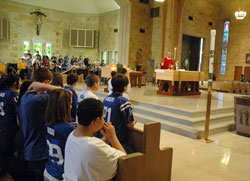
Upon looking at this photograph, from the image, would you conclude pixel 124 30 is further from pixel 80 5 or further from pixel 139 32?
pixel 80 5

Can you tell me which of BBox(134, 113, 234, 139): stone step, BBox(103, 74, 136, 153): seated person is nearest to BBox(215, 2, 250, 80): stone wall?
BBox(134, 113, 234, 139): stone step

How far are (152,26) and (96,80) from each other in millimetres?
12546

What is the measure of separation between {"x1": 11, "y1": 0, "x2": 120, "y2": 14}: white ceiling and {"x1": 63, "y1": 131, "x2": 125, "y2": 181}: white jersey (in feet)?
55.1

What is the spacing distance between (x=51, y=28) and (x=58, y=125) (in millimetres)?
17624

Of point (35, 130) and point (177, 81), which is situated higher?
point (177, 81)

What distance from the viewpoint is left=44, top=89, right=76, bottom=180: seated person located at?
5.63 ft

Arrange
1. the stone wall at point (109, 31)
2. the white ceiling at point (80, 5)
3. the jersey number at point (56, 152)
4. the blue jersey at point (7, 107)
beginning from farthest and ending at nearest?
the stone wall at point (109, 31) < the white ceiling at point (80, 5) < the blue jersey at point (7, 107) < the jersey number at point (56, 152)

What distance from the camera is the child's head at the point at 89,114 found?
1.50 metres

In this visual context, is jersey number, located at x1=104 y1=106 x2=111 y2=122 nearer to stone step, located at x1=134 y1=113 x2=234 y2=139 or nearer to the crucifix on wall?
stone step, located at x1=134 y1=113 x2=234 y2=139

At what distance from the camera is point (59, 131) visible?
1712 mm

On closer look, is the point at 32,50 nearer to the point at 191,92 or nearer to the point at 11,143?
the point at 191,92

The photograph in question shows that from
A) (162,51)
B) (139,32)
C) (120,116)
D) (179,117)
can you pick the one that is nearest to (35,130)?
(120,116)

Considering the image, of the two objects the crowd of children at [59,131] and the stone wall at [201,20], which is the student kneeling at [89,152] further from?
the stone wall at [201,20]

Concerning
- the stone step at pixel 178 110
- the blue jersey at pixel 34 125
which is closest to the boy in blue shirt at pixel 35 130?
the blue jersey at pixel 34 125
